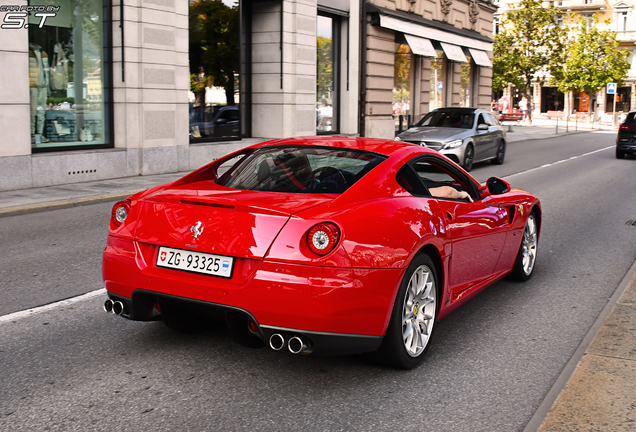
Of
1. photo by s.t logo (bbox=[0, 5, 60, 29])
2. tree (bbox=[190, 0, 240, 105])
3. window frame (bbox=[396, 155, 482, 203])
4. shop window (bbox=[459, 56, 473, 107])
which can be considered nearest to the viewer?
window frame (bbox=[396, 155, 482, 203])

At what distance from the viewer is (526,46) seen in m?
56.9

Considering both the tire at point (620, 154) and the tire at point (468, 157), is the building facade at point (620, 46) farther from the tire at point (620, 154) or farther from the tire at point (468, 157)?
the tire at point (468, 157)

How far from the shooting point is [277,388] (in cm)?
412

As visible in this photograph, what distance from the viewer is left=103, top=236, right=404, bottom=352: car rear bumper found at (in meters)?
3.84

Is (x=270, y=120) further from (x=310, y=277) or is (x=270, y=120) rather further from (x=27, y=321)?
(x=310, y=277)

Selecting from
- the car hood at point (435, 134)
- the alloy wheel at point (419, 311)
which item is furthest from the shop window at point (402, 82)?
the alloy wheel at point (419, 311)

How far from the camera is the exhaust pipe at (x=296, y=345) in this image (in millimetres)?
3893

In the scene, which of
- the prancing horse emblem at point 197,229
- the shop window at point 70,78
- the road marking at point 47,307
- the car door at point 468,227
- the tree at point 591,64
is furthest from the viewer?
the tree at point 591,64

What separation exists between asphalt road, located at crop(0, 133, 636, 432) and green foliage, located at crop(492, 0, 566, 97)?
169ft

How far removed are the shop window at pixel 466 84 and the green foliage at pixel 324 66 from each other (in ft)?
39.5

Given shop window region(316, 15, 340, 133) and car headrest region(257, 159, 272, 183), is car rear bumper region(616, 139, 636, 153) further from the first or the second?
car headrest region(257, 159, 272, 183)

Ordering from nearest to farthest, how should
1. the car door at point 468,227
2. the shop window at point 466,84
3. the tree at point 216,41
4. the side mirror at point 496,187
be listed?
1. the car door at point 468,227
2. the side mirror at point 496,187
3. the tree at point 216,41
4. the shop window at point 466,84

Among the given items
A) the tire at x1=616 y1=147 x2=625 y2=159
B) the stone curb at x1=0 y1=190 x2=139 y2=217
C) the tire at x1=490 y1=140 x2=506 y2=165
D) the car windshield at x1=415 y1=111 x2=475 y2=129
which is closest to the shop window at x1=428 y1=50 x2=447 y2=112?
the tire at x1=616 y1=147 x2=625 y2=159

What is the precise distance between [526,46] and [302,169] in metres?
55.9
